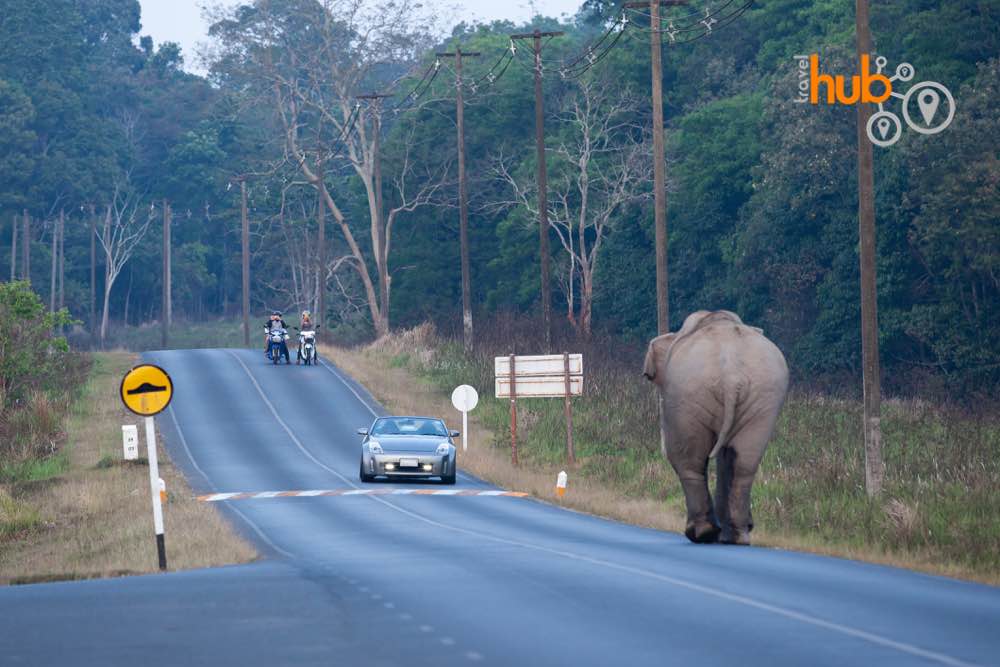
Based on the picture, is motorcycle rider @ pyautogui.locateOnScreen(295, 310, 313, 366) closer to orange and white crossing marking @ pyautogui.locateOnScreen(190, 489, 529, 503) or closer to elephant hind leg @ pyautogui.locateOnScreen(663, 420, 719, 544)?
orange and white crossing marking @ pyautogui.locateOnScreen(190, 489, 529, 503)

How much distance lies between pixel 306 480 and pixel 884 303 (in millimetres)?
28190

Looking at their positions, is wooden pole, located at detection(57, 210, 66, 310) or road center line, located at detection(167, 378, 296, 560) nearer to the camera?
road center line, located at detection(167, 378, 296, 560)

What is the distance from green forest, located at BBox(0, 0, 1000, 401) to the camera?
181 ft

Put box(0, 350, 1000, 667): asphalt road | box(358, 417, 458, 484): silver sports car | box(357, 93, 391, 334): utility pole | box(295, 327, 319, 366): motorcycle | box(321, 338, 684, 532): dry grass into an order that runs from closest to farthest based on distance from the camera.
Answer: box(0, 350, 1000, 667): asphalt road < box(321, 338, 684, 532): dry grass < box(358, 417, 458, 484): silver sports car < box(295, 327, 319, 366): motorcycle < box(357, 93, 391, 334): utility pole

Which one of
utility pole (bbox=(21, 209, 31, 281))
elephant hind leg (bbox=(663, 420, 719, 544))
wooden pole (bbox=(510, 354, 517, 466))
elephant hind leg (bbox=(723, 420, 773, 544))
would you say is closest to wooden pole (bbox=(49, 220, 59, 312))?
utility pole (bbox=(21, 209, 31, 281))

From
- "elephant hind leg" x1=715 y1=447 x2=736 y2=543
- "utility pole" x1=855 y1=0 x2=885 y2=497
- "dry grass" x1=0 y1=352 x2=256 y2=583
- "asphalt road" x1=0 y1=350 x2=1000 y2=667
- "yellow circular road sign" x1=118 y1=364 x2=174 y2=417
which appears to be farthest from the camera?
"utility pole" x1=855 y1=0 x2=885 y2=497

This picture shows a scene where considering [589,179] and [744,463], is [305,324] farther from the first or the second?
[744,463]

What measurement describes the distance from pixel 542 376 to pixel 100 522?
1136 centimetres

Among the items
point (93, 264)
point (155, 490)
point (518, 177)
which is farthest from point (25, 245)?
point (155, 490)

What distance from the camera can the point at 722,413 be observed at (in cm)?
1956

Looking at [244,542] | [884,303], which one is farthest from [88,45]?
[244,542]

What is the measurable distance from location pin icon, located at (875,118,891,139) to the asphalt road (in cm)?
3579

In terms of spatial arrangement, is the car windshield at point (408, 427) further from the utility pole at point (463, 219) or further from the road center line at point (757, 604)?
the utility pole at point (463, 219)

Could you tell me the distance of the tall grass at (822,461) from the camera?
64.2ft
